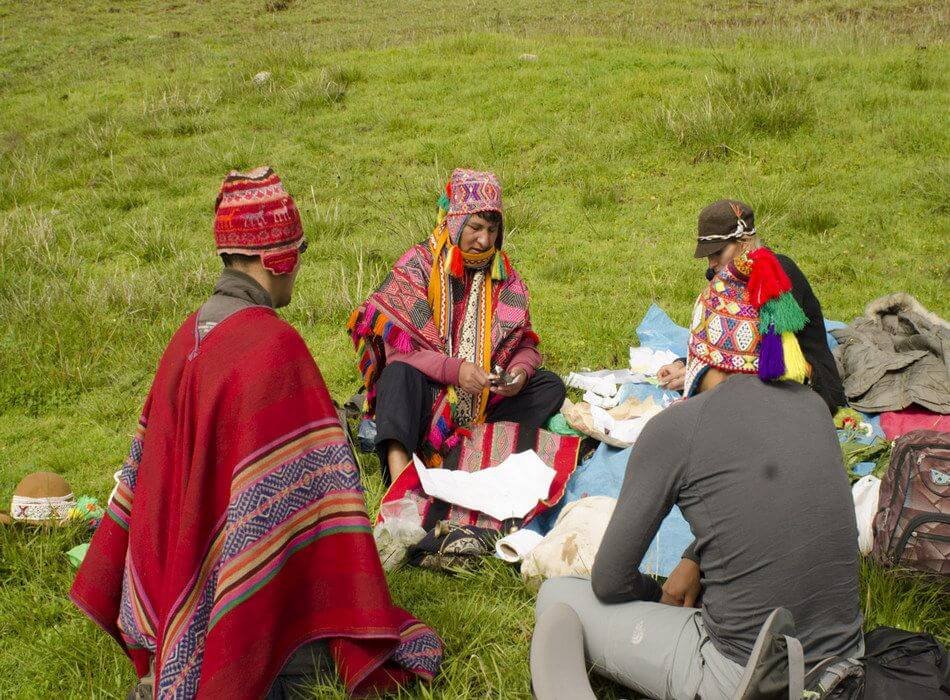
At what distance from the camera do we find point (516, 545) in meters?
3.48

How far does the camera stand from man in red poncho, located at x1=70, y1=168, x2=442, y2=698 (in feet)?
7.92

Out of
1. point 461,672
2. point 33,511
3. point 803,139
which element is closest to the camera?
point 461,672

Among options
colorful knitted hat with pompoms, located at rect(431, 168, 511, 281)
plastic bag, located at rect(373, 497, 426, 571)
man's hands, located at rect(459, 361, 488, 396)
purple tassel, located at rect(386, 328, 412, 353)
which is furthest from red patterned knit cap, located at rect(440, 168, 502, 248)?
plastic bag, located at rect(373, 497, 426, 571)

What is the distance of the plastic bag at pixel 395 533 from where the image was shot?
350 cm

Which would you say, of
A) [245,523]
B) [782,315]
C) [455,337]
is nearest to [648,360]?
[455,337]

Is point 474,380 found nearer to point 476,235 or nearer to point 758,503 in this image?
point 476,235

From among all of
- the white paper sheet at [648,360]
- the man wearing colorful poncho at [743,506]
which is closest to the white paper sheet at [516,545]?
the man wearing colorful poncho at [743,506]

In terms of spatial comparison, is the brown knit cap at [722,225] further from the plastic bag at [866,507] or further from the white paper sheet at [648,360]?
the plastic bag at [866,507]

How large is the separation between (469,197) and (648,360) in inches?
60.8

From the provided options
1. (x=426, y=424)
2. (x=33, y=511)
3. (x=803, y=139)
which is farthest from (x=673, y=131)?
(x=33, y=511)

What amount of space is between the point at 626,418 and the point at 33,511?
9.22 feet

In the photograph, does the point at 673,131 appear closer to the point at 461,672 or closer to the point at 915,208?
the point at 915,208

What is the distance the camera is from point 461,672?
2.81 m

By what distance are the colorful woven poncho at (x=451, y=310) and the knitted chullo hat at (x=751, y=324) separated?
202 centimetres
